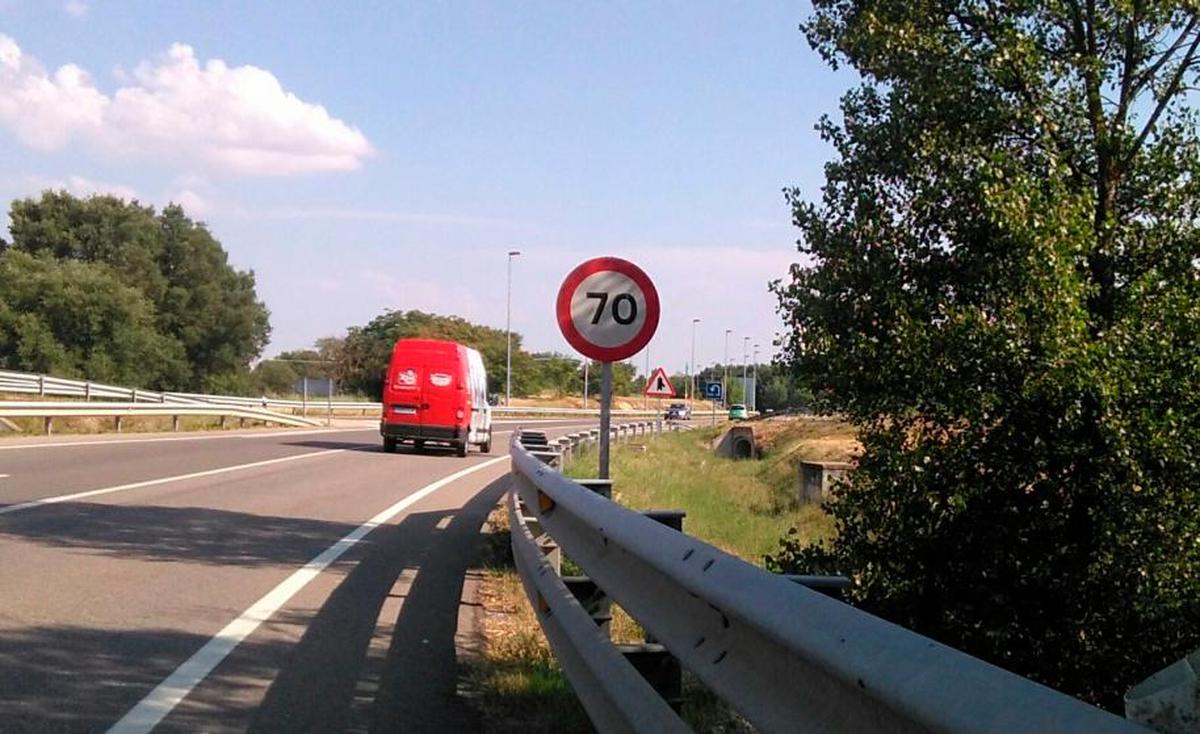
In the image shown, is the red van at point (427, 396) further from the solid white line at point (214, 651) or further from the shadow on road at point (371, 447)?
the solid white line at point (214, 651)

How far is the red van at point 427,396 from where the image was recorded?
90.5 ft

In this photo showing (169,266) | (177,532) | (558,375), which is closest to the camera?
(177,532)

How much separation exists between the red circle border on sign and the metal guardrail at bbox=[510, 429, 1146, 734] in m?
2.56

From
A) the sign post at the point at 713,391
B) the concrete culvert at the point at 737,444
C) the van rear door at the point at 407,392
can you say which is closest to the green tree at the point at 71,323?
the sign post at the point at 713,391

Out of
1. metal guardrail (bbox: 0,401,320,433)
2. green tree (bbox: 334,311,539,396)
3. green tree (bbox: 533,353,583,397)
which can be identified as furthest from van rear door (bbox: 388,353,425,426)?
green tree (bbox: 533,353,583,397)

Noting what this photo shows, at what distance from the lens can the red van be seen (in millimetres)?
27594

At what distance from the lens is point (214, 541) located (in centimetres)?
1080

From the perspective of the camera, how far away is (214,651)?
650 cm

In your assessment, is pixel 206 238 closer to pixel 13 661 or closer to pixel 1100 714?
pixel 13 661

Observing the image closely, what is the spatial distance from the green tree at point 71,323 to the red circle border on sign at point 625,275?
176ft

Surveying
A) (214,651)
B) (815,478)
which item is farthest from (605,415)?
(815,478)

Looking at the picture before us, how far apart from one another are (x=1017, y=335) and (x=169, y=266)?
231 ft

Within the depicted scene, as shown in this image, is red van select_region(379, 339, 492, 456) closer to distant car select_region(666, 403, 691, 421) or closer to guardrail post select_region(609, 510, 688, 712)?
guardrail post select_region(609, 510, 688, 712)

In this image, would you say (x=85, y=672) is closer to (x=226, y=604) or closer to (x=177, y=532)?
(x=226, y=604)
